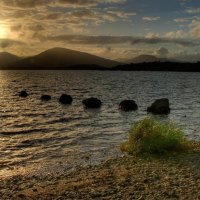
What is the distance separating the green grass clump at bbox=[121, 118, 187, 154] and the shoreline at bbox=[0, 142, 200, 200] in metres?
1.61

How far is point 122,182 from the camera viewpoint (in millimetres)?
15352

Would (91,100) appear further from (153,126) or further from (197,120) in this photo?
(153,126)

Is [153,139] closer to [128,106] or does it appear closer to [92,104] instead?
[128,106]

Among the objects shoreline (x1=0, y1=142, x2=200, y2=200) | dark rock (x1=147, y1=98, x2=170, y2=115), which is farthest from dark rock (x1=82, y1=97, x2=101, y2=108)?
shoreline (x1=0, y1=142, x2=200, y2=200)

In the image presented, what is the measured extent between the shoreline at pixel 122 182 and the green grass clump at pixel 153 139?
1608 millimetres

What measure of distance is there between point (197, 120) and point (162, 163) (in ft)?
81.5

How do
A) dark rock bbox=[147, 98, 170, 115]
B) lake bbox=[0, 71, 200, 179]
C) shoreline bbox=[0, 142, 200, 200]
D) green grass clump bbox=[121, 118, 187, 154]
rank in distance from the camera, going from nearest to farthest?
shoreline bbox=[0, 142, 200, 200]
lake bbox=[0, 71, 200, 179]
green grass clump bbox=[121, 118, 187, 154]
dark rock bbox=[147, 98, 170, 115]

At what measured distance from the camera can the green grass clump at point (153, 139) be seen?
845 inches

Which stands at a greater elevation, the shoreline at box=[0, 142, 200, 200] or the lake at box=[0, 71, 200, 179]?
the shoreline at box=[0, 142, 200, 200]

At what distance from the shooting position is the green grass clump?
70.4ft

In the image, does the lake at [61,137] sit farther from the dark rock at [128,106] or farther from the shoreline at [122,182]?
the shoreline at [122,182]

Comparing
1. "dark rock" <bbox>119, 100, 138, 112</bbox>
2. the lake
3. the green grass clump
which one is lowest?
the lake

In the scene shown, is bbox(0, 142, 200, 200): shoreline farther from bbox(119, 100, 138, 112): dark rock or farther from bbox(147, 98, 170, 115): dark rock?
bbox(119, 100, 138, 112): dark rock

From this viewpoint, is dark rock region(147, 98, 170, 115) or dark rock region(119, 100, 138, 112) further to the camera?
dark rock region(119, 100, 138, 112)
